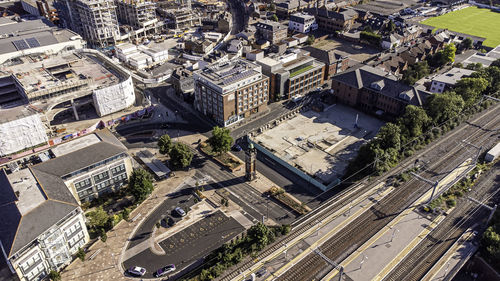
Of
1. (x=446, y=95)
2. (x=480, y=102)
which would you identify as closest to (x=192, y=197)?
(x=446, y=95)

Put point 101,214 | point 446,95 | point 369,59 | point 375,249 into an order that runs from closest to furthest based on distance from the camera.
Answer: point 375,249, point 101,214, point 446,95, point 369,59

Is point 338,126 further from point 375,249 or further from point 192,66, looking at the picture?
point 192,66

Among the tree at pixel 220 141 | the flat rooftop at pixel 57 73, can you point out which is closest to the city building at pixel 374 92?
the tree at pixel 220 141

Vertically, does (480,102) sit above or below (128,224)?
above

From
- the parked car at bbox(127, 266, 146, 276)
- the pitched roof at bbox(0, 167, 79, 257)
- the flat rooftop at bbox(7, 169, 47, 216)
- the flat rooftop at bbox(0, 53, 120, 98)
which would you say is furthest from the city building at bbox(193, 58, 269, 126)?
the parked car at bbox(127, 266, 146, 276)

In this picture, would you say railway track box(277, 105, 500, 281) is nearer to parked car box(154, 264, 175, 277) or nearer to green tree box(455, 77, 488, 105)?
green tree box(455, 77, 488, 105)

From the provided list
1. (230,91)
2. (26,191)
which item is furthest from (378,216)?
(26,191)
